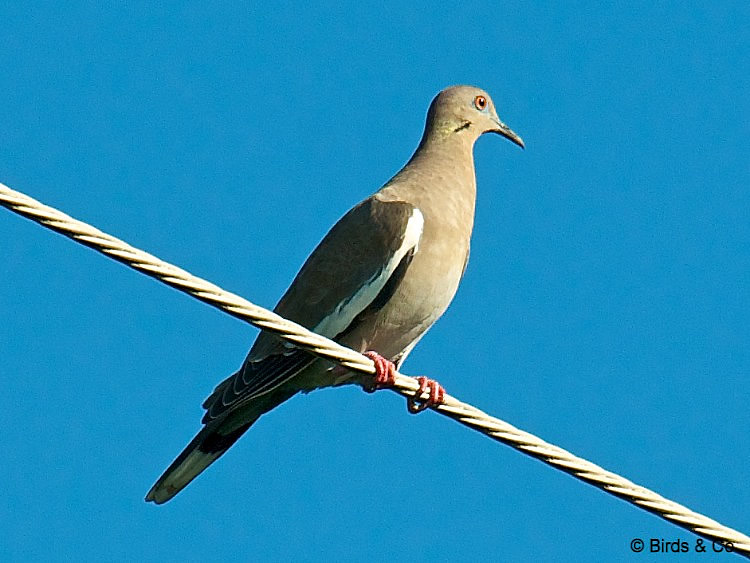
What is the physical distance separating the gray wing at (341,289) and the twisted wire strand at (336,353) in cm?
140

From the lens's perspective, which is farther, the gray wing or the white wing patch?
the white wing patch

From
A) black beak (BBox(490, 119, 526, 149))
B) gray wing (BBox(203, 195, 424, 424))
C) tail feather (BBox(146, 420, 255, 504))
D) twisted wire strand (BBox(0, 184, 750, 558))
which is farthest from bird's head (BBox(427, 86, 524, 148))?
twisted wire strand (BBox(0, 184, 750, 558))

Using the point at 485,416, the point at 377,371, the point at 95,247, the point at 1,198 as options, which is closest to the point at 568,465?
the point at 485,416

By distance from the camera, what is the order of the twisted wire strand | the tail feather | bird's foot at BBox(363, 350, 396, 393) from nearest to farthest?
the twisted wire strand, bird's foot at BBox(363, 350, 396, 393), the tail feather

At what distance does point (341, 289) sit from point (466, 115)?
1576mm

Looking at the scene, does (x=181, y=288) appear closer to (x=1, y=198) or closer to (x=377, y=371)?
(x=1, y=198)

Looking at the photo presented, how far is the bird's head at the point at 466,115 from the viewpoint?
6.98 metres

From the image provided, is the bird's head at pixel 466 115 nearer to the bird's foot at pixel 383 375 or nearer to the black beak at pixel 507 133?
the black beak at pixel 507 133

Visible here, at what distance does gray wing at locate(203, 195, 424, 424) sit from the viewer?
5625 millimetres

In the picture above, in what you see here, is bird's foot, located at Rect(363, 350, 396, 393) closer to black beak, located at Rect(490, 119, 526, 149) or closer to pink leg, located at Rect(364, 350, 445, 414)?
pink leg, located at Rect(364, 350, 445, 414)

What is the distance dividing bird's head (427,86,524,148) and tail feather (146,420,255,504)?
200cm

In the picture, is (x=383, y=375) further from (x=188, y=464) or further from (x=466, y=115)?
(x=466, y=115)

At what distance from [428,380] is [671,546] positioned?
105 centimetres

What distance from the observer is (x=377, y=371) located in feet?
15.0
